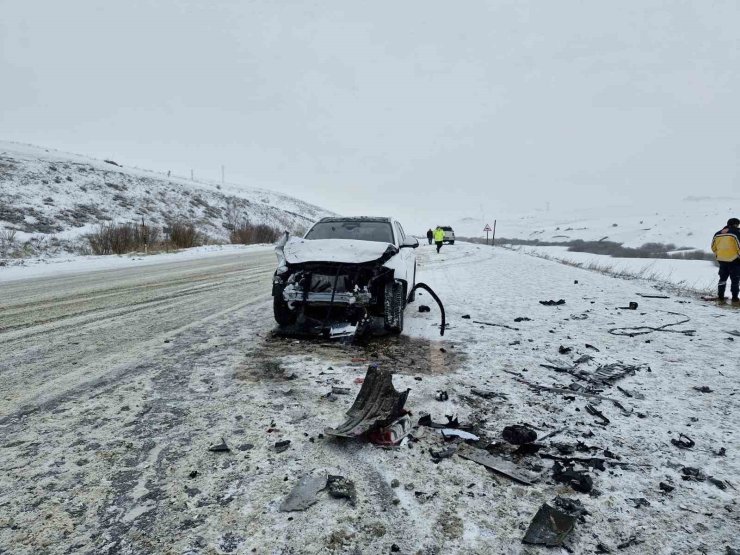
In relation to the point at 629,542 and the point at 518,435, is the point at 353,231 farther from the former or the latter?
the point at 629,542

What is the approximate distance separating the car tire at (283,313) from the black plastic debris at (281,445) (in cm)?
268

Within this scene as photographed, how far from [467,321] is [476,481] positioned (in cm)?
388

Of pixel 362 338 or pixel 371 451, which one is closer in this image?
pixel 371 451

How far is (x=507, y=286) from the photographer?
379 inches

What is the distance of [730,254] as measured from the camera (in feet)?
27.9

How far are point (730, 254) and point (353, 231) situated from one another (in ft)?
27.4

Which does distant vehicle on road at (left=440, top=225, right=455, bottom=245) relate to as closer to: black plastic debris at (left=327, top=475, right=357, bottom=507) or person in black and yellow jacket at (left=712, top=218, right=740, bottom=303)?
person in black and yellow jacket at (left=712, top=218, right=740, bottom=303)

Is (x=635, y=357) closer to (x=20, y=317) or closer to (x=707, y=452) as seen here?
(x=707, y=452)

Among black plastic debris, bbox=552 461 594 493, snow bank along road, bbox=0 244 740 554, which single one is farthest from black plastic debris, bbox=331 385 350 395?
black plastic debris, bbox=552 461 594 493

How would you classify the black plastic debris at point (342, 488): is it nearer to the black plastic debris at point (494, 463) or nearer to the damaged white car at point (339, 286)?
the black plastic debris at point (494, 463)

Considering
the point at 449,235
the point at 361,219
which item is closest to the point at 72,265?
the point at 361,219

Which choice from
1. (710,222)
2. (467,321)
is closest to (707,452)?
(467,321)

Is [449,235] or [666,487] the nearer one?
[666,487]

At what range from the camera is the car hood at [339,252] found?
468cm
